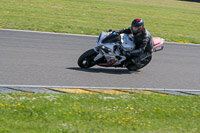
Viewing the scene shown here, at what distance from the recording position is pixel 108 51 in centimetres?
1002

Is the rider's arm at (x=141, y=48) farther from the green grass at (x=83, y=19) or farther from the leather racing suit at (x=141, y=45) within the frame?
the green grass at (x=83, y=19)

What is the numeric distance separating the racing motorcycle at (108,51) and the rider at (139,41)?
0.42 ft

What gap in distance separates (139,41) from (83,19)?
12.6 meters

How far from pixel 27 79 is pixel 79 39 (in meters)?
7.19

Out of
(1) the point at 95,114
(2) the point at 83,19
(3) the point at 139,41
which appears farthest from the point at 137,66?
(2) the point at 83,19

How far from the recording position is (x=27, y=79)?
8.66m

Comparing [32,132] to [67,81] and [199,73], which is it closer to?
[67,81]

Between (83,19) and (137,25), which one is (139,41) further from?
(83,19)

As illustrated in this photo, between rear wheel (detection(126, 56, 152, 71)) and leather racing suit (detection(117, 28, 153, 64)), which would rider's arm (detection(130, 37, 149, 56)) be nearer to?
leather racing suit (detection(117, 28, 153, 64))

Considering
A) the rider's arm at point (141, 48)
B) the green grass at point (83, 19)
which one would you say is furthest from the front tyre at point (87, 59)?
the green grass at point (83, 19)

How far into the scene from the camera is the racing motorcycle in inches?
394

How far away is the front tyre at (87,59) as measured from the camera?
33.1ft

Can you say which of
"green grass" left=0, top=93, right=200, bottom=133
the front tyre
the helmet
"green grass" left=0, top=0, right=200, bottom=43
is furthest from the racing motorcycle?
"green grass" left=0, top=0, right=200, bottom=43

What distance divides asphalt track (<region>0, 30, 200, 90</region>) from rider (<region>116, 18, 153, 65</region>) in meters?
0.50
